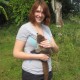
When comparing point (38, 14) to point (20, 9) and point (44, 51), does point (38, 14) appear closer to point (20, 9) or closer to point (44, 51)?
point (44, 51)

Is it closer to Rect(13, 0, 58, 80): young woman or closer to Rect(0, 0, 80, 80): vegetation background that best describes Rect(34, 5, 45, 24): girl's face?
Rect(13, 0, 58, 80): young woman

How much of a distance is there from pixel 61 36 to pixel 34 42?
239 inches

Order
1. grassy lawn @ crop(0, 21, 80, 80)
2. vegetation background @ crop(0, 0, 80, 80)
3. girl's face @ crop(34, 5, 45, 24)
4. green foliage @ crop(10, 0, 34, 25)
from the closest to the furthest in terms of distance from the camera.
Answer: girl's face @ crop(34, 5, 45, 24) → grassy lawn @ crop(0, 21, 80, 80) → vegetation background @ crop(0, 0, 80, 80) → green foliage @ crop(10, 0, 34, 25)

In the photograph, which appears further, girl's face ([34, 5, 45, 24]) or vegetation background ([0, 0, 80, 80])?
vegetation background ([0, 0, 80, 80])

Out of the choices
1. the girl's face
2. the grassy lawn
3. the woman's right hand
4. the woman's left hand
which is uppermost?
the girl's face

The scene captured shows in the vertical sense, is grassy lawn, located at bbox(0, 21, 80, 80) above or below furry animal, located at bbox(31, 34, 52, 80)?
below

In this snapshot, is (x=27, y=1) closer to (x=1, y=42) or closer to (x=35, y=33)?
(x=1, y=42)

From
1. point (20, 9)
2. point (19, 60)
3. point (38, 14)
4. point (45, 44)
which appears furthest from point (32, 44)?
point (20, 9)

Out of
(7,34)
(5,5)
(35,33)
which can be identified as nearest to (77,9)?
(5,5)

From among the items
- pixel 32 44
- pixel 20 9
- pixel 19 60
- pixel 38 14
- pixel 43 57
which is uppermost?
pixel 38 14

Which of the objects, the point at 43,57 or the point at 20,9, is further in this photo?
the point at 20,9

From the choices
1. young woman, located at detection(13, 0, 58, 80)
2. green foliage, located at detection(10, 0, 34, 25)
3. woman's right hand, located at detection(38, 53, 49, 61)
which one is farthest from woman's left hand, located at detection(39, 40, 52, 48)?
green foliage, located at detection(10, 0, 34, 25)

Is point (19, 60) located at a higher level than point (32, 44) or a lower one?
lower

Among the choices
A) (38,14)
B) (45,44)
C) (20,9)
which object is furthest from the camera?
(20,9)
